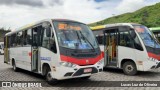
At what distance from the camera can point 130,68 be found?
13.3 m

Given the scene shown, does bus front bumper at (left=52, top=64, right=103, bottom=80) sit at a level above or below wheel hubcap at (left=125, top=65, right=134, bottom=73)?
above

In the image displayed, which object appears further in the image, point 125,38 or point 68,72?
point 125,38

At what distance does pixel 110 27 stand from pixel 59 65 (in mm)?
6050

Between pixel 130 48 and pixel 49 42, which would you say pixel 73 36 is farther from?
pixel 130 48

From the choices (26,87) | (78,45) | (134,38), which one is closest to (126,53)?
(134,38)

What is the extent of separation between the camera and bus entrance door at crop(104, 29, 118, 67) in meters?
14.4

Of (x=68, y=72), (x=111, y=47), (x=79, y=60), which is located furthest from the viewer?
(x=111, y=47)

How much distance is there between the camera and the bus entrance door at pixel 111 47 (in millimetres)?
14414

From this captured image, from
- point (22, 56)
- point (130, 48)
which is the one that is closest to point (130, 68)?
point (130, 48)

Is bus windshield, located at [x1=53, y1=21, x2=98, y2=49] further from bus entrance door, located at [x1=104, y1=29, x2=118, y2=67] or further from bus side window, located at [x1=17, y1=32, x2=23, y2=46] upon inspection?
bus side window, located at [x1=17, y1=32, x2=23, y2=46]

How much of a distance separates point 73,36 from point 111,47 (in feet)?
16.7

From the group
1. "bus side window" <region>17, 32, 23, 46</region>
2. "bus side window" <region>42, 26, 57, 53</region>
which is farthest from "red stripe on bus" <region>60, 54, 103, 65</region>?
"bus side window" <region>17, 32, 23, 46</region>

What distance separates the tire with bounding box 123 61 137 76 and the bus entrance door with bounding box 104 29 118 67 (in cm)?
88

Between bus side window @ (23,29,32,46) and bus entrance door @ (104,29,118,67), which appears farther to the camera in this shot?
bus entrance door @ (104,29,118,67)
